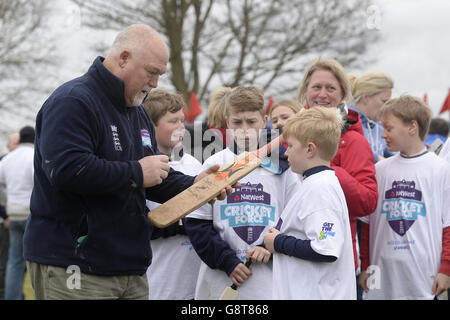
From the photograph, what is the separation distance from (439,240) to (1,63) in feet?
47.9

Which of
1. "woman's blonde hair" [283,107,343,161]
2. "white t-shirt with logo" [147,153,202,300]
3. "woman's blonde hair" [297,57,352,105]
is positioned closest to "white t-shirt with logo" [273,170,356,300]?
"woman's blonde hair" [283,107,343,161]

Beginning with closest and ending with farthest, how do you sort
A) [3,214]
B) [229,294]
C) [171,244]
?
[229,294] < [171,244] < [3,214]

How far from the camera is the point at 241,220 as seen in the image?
372 centimetres

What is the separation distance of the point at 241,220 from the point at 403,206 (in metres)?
1.18

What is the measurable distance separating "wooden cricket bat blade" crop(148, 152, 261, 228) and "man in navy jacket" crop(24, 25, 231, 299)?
117 mm

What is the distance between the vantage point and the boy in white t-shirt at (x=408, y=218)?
159 inches

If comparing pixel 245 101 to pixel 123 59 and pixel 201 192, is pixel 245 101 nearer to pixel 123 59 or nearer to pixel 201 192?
pixel 201 192

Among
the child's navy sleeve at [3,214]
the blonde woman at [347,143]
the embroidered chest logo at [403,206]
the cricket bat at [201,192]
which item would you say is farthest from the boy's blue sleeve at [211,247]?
the child's navy sleeve at [3,214]

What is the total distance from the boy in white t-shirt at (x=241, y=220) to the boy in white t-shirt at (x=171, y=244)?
23 centimetres

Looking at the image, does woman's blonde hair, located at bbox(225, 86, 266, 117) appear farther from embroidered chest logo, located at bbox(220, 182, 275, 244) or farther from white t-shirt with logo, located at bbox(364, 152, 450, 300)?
white t-shirt with logo, located at bbox(364, 152, 450, 300)

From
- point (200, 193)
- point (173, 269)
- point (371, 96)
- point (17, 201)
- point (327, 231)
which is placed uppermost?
point (371, 96)

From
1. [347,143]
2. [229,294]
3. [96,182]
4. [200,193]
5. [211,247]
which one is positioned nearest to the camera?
[96,182]

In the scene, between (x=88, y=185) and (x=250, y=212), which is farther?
(x=250, y=212)
